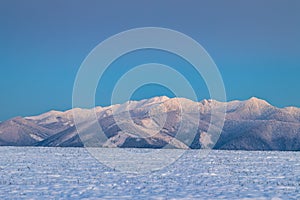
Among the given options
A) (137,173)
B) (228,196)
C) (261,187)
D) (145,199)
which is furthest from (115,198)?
(137,173)

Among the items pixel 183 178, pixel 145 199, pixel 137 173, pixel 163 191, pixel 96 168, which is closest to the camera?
pixel 145 199

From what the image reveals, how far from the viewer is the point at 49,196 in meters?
23.0

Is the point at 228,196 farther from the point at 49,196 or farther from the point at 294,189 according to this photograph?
the point at 49,196

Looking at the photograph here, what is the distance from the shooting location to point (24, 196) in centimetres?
2295

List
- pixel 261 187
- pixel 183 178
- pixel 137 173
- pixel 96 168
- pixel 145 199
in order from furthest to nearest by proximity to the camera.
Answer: pixel 96 168
pixel 137 173
pixel 183 178
pixel 261 187
pixel 145 199

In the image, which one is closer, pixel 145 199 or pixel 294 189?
pixel 145 199

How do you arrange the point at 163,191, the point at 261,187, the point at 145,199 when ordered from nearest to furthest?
the point at 145,199 → the point at 163,191 → the point at 261,187

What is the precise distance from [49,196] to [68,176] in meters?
8.78

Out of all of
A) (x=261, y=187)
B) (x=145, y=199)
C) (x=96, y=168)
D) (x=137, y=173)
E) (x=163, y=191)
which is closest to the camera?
(x=145, y=199)

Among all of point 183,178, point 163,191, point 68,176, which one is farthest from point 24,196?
point 183,178

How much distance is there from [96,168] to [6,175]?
7724 millimetres

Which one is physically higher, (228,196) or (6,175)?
(6,175)

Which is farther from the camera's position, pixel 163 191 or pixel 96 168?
pixel 96 168

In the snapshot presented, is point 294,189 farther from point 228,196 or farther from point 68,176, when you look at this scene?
point 68,176
